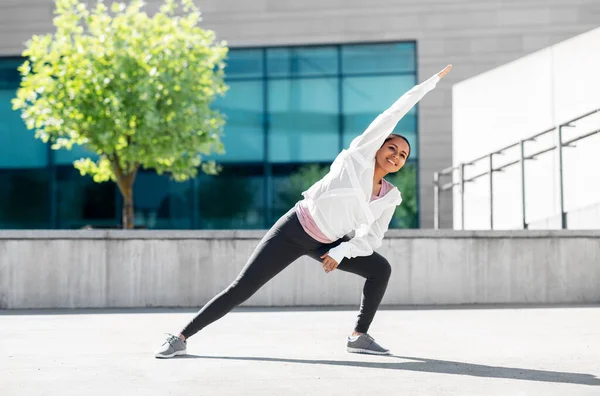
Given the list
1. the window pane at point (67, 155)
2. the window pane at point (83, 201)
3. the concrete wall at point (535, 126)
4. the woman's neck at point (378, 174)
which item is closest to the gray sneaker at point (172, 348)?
the woman's neck at point (378, 174)

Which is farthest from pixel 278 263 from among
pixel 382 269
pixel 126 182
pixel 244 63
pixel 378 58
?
pixel 244 63

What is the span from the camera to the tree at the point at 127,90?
1577 cm

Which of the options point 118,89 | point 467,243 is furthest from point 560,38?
point 467,243

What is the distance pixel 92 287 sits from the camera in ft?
33.1

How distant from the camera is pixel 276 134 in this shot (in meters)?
22.1

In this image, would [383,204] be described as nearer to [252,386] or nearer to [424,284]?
Result: [252,386]

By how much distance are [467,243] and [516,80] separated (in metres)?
5.87

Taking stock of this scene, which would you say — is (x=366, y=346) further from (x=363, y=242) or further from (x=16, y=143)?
(x=16, y=143)

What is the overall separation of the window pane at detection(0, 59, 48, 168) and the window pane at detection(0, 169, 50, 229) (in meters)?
0.23

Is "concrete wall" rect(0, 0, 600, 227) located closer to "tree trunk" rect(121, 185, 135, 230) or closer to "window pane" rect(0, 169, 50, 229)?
"window pane" rect(0, 169, 50, 229)

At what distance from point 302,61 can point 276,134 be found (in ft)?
6.52

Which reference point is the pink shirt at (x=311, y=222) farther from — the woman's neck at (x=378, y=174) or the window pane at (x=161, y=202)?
the window pane at (x=161, y=202)

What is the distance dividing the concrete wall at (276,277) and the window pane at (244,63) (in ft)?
42.1

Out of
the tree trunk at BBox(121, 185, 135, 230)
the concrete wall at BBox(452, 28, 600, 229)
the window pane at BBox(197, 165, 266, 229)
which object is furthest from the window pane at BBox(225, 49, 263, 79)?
the tree trunk at BBox(121, 185, 135, 230)
